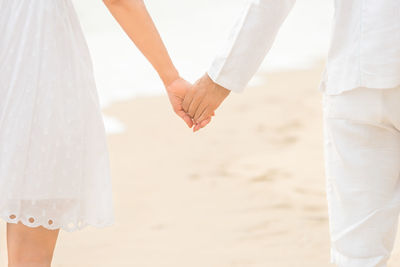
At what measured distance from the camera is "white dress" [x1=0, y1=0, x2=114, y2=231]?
2.21 metres

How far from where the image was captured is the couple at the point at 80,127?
2137 millimetres

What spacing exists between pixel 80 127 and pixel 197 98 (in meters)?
0.60

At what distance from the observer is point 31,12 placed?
2.22m

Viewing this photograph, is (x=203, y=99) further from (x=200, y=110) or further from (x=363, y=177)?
(x=363, y=177)

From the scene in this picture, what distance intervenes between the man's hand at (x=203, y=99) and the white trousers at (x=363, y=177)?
0.50 m

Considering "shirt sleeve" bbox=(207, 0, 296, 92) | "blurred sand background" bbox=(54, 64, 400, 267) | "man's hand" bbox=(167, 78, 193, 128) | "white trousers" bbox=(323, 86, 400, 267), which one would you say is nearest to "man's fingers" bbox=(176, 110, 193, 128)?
"man's hand" bbox=(167, 78, 193, 128)

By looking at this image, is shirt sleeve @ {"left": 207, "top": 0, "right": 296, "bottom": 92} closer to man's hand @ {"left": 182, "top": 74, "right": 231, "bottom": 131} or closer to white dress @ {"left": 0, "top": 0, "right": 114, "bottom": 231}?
man's hand @ {"left": 182, "top": 74, "right": 231, "bottom": 131}

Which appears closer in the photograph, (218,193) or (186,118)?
(186,118)

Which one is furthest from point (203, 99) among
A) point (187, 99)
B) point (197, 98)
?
point (187, 99)

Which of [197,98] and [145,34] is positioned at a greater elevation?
[145,34]

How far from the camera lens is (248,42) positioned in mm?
2467

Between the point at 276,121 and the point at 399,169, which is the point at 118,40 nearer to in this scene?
the point at 276,121

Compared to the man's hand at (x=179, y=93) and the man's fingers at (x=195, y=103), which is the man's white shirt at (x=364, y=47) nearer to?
the man's fingers at (x=195, y=103)

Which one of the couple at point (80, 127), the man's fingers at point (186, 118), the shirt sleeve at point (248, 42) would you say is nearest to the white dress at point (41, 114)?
the couple at point (80, 127)
